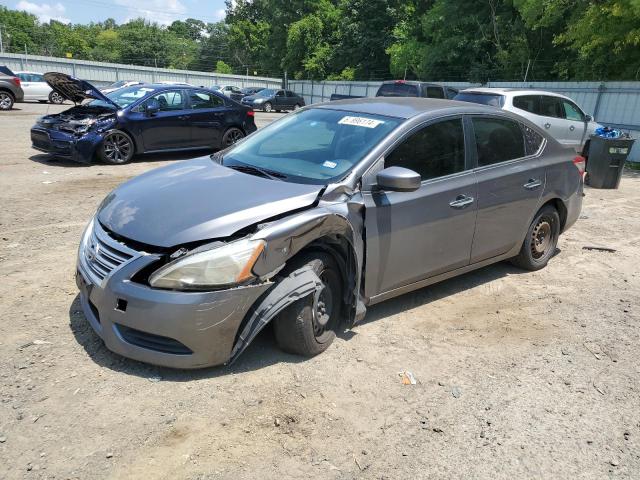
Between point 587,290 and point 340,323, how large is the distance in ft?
9.42

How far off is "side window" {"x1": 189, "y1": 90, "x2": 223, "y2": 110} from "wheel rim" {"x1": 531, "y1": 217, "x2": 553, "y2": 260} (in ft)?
26.8

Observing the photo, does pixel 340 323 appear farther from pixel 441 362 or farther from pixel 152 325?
pixel 152 325

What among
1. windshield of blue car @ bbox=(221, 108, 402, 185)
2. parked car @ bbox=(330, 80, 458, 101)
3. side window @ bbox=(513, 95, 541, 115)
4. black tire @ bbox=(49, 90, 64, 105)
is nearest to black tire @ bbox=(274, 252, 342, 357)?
windshield of blue car @ bbox=(221, 108, 402, 185)

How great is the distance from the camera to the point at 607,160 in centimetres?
1071

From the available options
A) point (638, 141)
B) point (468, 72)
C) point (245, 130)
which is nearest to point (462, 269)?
point (245, 130)

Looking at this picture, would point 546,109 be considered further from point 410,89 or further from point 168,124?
point 168,124

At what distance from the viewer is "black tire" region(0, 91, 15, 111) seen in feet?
72.2

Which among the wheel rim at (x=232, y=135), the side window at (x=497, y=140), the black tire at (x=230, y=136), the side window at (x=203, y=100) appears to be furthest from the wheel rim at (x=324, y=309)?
the wheel rim at (x=232, y=135)

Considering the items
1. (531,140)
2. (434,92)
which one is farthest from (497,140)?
(434,92)

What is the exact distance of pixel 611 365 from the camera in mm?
3879

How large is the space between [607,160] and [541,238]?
6374 millimetres

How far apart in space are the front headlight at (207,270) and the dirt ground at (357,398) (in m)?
0.65

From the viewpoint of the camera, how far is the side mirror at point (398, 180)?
3.66 metres

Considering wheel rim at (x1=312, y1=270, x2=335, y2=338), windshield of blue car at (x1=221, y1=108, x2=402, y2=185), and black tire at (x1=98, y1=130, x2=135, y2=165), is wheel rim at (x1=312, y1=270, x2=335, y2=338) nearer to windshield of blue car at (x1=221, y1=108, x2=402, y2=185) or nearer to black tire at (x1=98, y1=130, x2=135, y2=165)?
windshield of blue car at (x1=221, y1=108, x2=402, y2=185)
